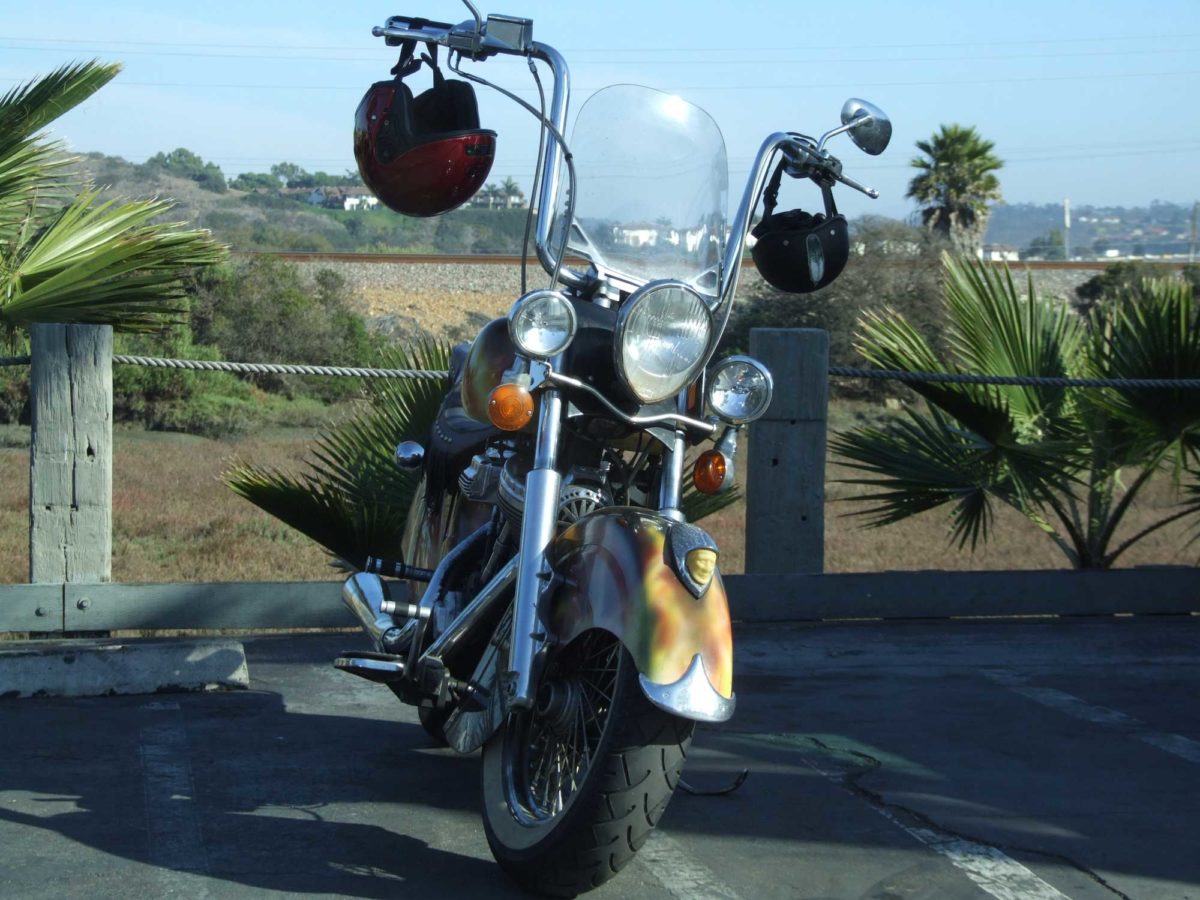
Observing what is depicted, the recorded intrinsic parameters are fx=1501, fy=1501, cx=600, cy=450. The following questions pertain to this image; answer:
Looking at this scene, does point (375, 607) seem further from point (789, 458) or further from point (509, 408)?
point (789, 458)

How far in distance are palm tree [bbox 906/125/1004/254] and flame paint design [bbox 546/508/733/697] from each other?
121ft

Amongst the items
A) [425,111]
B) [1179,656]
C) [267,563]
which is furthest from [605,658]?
[267,563]

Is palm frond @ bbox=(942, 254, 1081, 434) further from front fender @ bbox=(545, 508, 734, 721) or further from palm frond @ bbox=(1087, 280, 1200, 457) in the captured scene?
front fender @ bbox=(545, 508, 734, 721)

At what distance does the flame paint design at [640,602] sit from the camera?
11.0ft

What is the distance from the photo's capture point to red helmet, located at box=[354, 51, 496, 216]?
3.88m

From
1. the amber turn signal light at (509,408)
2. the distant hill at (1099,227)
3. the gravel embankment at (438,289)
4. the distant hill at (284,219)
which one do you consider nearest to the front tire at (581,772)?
the amber turn signal light at (509,408)

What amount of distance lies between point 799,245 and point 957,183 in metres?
36.7

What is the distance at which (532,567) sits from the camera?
3596 mm

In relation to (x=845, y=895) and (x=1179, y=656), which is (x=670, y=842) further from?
(x=1179, y=656)

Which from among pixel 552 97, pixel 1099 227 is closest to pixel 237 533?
pixel 552 97

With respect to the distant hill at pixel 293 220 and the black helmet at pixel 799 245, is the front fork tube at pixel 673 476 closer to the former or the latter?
the black helmet at pixel 799 245

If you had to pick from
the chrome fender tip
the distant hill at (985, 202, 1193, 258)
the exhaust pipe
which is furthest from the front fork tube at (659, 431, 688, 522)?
the distant hill at (985, 202, 1193, 258)

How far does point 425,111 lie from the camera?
4.02 m

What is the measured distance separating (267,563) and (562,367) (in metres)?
9.80
